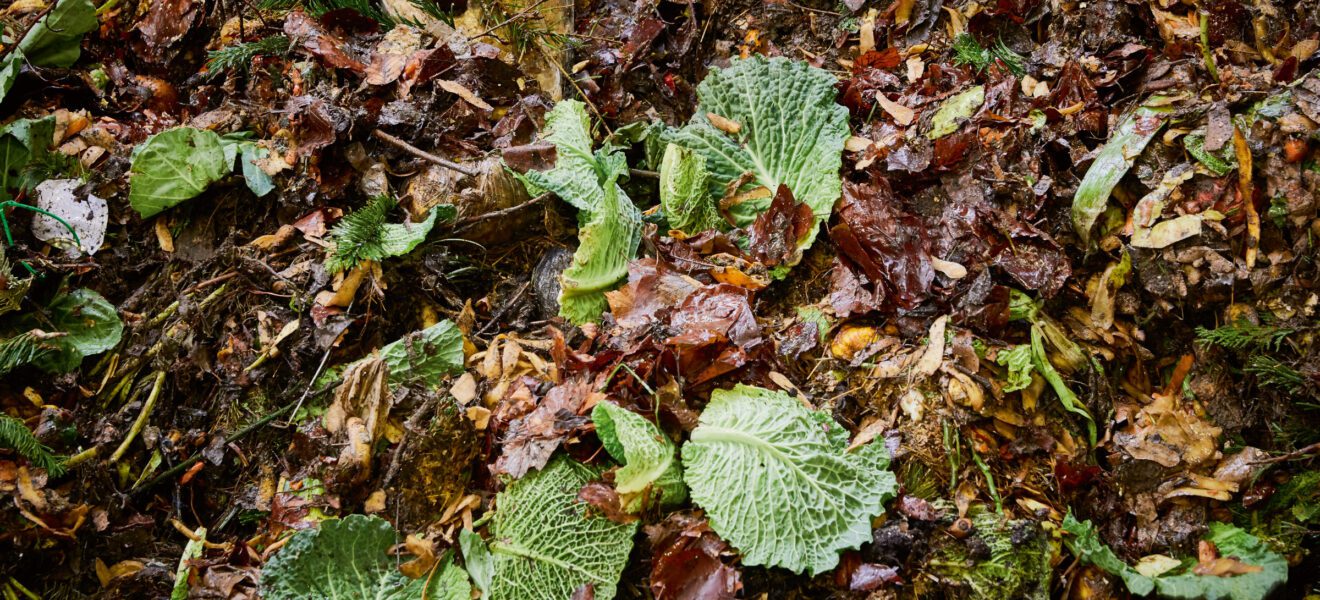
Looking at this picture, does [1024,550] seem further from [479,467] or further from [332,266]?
[332,266]

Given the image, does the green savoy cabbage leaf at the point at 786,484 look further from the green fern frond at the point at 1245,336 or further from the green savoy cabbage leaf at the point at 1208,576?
the green fern frond at the point at 1245,336

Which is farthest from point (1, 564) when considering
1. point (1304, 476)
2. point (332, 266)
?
point (1304, 476)

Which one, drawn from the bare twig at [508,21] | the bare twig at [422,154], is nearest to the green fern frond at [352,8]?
the bare twig at [508,21]

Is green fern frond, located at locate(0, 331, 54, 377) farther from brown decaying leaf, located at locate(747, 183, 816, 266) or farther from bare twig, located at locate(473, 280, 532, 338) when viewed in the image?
brown decaying leaf, located at locate(747, 183, 816, 266)

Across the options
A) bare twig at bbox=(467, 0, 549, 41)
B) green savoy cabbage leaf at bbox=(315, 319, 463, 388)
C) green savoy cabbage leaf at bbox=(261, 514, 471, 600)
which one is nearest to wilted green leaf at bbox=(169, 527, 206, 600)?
green savoy cabbage leaf at bbox=(261, 514, 471, 600)

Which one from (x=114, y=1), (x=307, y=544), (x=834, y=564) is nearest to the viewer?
(x=834, y=564)

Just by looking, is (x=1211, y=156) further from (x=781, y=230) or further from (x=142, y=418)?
(x=142, y=418)
